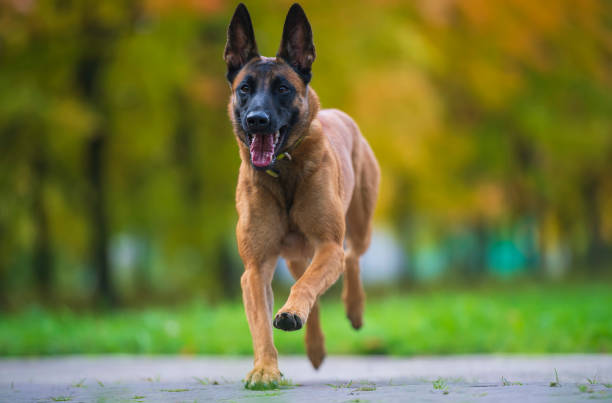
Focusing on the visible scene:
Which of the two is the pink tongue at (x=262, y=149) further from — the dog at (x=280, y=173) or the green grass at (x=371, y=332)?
the green grass at (x=371, y=332)

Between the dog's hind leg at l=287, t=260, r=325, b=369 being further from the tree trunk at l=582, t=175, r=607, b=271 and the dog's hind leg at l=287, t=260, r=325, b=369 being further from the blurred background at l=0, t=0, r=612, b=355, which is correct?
the tree trunk at l=582, t=175, r=607, b=271

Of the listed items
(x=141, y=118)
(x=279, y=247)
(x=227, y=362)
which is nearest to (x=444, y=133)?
(x=141, y=118)

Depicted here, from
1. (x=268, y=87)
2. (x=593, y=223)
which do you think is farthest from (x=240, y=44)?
(x=593, y=223)

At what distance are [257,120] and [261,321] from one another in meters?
1.21

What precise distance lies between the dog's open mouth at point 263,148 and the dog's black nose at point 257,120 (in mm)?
141

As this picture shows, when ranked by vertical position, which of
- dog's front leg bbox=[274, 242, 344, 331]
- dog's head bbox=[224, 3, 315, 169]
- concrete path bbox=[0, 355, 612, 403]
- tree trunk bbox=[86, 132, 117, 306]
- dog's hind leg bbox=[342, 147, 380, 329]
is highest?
tree trunk bbox=[86, 132, 117, 306]

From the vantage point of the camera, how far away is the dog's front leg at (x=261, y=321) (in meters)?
4.44

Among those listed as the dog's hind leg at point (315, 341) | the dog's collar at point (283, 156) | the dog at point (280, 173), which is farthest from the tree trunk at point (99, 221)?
the dog's collar at point (283, 156)

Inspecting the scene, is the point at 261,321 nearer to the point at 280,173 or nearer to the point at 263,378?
the point at 263,378

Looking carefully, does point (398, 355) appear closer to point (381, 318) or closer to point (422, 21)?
point (381, 318)

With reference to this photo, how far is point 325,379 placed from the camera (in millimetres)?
6082

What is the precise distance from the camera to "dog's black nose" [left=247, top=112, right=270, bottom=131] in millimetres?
4566

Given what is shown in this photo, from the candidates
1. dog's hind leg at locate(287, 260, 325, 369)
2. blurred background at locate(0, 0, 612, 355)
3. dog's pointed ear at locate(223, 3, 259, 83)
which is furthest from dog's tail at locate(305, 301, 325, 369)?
blurred background at locate(0, 0, 612, 355)

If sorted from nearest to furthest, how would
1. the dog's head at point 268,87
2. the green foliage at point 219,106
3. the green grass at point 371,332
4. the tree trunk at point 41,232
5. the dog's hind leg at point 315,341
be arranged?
the dog's head at point 268,87 → the dog's hind leg at point 315,341 → the green grass at point 371,332 → the green foliage at point 219,106 → the tree trunk at point 41,232
